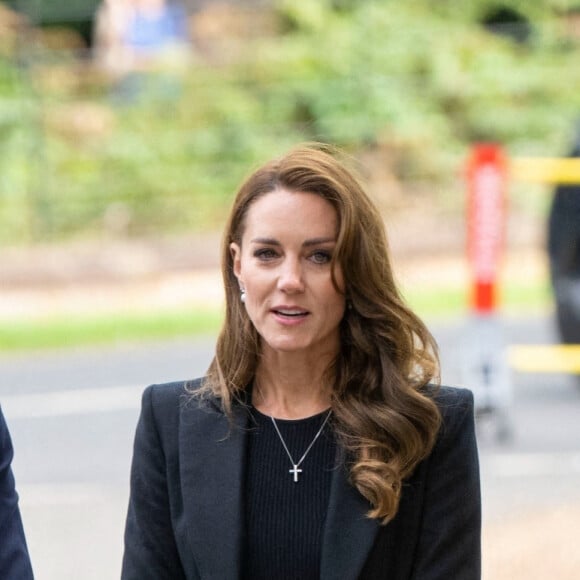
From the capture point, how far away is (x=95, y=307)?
656 inches

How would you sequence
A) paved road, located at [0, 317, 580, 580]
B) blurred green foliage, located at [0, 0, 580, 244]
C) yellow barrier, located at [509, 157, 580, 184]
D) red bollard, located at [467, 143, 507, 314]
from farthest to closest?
blurred green foliage, located at [0, 0, 580, 244], yellow barrier, located at [509, 157, 580, 184], red bollard, located at [467, 143, 507, 314], paved road, located at [0, 317, 580, 580]

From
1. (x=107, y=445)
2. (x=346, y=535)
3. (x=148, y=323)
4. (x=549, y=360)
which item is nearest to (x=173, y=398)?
(x=346, y=535)

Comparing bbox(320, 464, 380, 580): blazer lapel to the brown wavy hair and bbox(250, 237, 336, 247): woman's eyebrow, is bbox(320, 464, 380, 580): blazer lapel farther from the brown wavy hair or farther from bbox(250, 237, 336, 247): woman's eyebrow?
bbox(250, 237, 336, 247): woman's eyebrow

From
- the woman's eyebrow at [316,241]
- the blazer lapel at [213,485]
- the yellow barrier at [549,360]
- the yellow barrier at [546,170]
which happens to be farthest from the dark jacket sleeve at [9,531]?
the yellow barrier at [549,360]

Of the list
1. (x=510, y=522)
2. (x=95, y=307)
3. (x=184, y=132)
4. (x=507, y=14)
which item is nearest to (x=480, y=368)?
(x=510, y=522)

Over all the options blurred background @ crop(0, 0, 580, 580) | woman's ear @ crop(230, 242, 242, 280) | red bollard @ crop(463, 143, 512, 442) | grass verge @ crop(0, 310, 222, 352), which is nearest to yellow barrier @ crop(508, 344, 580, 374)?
red bollard @ crop(463, 143, 512, 442)

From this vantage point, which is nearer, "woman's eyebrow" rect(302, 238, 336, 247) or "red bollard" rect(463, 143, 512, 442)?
"woman's eyebrow" rect(302, 238, 336, 247)

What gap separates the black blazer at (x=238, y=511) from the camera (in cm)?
294

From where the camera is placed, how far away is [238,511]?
2.98m

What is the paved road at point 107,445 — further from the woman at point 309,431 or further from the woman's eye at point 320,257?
the woman's eye at point 320,257

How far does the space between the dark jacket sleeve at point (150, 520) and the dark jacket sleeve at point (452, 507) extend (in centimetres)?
46

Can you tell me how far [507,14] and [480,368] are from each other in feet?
51.5

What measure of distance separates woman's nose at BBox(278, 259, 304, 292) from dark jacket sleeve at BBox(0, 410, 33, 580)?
1.97 feet

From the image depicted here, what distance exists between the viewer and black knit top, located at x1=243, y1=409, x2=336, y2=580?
2.96 m
